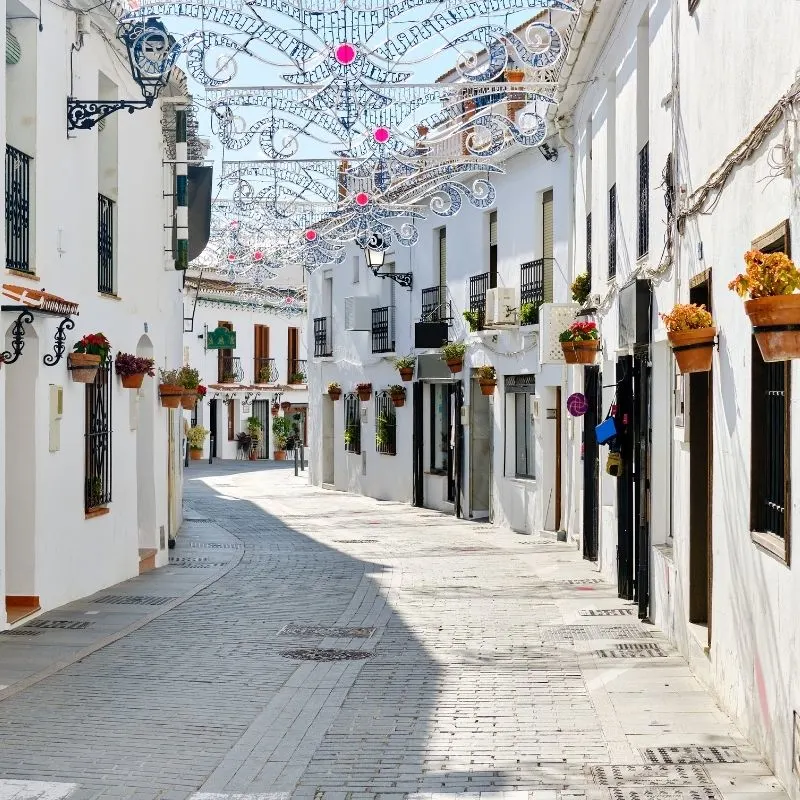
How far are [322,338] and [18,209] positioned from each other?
22899 millimetres

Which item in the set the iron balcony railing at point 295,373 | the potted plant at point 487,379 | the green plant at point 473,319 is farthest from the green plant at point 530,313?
the iron balcony railing at point 295,373

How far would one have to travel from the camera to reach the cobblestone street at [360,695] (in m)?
6.96

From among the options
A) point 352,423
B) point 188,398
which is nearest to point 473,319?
point 188,398

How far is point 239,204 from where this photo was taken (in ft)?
70.8

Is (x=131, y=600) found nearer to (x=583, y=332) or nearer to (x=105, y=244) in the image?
(x=105, y=244)

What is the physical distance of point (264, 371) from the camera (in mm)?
52344

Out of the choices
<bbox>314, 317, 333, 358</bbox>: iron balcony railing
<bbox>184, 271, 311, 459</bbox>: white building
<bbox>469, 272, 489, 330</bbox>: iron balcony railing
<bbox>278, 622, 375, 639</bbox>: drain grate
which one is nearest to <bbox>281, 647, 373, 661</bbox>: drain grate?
<bbox>278, 622, 375, 639</bbox>: drain grate

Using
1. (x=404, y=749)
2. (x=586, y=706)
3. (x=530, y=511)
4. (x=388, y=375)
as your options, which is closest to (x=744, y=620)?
(x=586, y=706)

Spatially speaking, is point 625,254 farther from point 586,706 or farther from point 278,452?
point 278,452

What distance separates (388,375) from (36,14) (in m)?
18.3

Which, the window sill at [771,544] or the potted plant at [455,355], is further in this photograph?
the potted plant at [455,355]

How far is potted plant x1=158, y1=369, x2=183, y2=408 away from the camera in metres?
17.6

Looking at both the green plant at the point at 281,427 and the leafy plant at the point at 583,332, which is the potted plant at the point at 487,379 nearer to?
the leafy plant at the point at 583,332

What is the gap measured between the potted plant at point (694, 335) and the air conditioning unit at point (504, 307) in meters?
13.1
